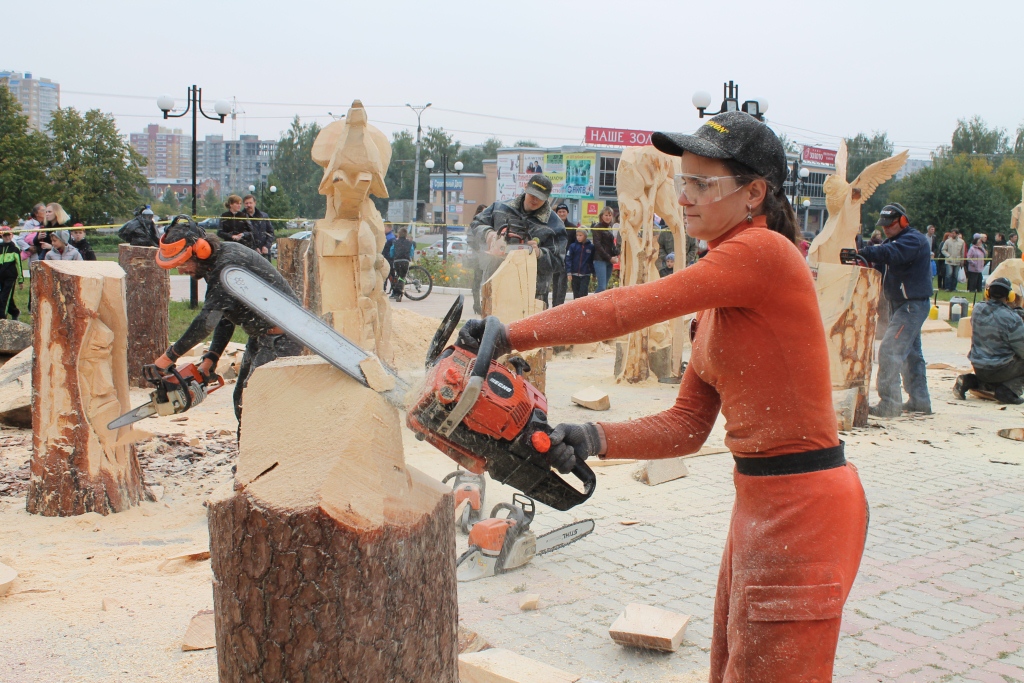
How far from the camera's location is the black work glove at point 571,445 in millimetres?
1880

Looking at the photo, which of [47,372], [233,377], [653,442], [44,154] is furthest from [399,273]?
[44,154]

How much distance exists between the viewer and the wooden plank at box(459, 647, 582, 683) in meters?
2.46

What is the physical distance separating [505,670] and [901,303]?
18.5 ft

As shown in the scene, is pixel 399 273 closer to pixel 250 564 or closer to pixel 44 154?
pixel 250 564

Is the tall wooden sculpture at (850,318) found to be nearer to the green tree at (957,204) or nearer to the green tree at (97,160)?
the green tree at (97,160)

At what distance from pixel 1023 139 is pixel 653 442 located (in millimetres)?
61994

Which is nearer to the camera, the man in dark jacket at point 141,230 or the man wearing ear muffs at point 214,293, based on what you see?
the man wearing ear muffs at point 214,293

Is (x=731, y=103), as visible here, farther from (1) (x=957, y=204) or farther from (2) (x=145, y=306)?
(1) (x=957, y=204)

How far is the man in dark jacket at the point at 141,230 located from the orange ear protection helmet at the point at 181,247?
6534 mm

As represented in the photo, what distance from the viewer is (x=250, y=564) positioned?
1.64 m

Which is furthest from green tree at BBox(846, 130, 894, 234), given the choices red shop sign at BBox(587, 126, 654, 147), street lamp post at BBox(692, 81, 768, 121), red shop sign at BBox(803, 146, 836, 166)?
street lamp post at BBox(692, 81, 768, 121)

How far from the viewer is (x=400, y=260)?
49.1 ft

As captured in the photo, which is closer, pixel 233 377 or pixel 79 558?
pixel 79 558

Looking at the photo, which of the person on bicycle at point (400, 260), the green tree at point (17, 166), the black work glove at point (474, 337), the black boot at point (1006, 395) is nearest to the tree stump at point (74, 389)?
the black work glove at point (474, 337)
